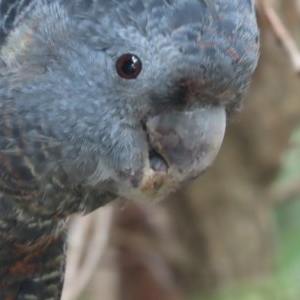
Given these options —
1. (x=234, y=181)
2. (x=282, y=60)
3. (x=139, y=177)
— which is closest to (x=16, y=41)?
(x=139, y=177)

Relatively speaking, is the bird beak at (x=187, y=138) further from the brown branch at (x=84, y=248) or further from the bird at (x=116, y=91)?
the brown branch at (x=84, y=248)

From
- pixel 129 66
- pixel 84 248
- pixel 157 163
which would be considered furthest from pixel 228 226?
pixel 129 66

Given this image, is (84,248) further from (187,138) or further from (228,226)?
(187,138)

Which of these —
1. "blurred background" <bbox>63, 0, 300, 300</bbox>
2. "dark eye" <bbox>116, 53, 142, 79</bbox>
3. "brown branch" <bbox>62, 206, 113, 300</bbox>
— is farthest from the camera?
"blurred background" <bbox>63, 0, 300, 300</bbox>

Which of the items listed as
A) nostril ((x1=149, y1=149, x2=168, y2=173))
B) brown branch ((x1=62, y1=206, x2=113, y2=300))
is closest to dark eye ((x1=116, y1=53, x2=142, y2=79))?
nostril ((x1=149, y1=149, x2=168, y2=173))

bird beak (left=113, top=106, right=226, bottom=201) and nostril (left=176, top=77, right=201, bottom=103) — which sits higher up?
nostril (left=176, top=77, right=201, bottom=103)

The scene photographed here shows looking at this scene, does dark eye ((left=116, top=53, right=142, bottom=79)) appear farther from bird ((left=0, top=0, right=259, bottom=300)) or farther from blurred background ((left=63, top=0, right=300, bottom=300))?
blurred background ((left=63, top=0, right=300, bottom=300))
